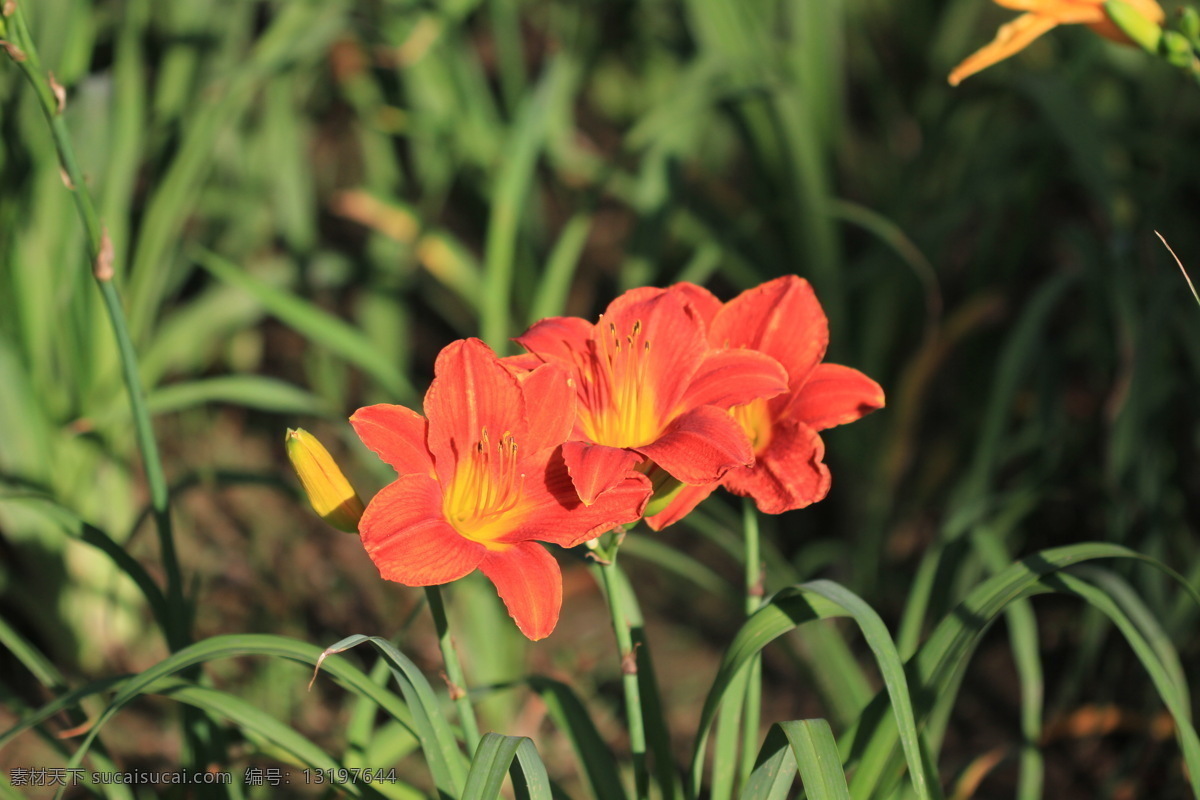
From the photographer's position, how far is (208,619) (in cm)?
163

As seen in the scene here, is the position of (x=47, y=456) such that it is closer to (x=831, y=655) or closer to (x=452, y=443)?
(x=452, y=443)

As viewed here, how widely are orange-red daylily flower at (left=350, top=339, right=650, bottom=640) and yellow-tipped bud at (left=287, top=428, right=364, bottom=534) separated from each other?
0.11 feet

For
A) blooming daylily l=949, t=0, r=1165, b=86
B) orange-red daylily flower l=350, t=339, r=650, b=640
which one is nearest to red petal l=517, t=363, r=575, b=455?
orange-red daylily flower l=350, t=339, r=650, b=640

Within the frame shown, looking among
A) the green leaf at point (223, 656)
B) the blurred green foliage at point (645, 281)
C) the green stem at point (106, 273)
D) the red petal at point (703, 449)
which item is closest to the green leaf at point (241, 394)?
the blurred green foliage at point (645, 281)

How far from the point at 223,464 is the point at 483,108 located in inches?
36.1

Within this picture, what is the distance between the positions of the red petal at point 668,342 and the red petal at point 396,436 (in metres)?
0.16

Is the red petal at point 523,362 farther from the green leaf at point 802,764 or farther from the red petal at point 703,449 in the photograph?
the green leaf at point 802,764

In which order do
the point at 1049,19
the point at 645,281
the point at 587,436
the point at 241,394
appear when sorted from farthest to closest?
the point at 645,281 → the point at 241,394 → the point at 1049,19 → the point at 587,436

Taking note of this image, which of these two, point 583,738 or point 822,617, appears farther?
point 583,738

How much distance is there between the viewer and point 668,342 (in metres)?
0.71

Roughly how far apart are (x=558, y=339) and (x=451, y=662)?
256 millimetres

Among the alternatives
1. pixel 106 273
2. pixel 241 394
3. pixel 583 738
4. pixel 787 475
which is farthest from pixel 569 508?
pixel 241 394

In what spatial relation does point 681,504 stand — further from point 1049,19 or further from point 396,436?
point 1049,19

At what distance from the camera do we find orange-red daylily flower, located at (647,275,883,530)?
0.70 m
